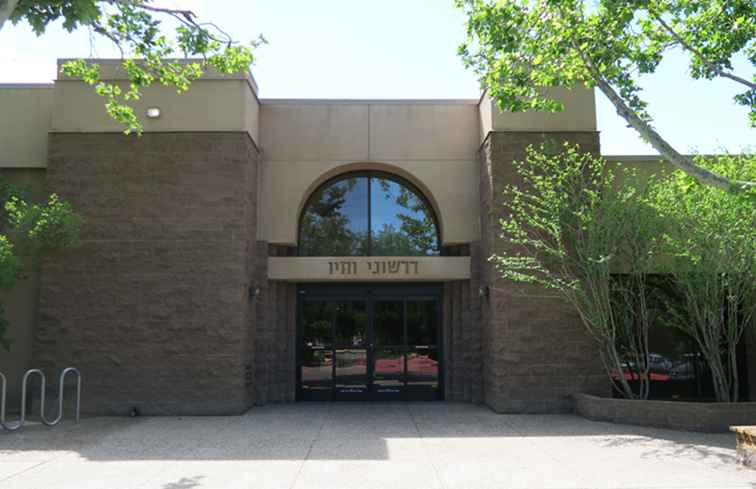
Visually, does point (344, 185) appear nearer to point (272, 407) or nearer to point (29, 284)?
point (272, 407)

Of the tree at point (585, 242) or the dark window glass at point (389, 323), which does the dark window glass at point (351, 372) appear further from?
the tree at point (585, 242)

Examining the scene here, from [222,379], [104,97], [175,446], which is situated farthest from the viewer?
[104,97]

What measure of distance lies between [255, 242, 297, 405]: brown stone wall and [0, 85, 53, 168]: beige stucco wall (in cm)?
528

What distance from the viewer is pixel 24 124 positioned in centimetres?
1359

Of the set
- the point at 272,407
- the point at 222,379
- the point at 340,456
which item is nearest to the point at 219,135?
the point at 222,379

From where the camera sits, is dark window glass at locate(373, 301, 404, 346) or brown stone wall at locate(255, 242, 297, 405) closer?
brown stone wall at locate(255, 242, 297, 405)

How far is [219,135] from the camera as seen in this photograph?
12.8 meters

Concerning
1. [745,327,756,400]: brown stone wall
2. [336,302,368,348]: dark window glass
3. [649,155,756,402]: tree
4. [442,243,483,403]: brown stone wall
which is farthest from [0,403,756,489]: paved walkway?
[745,327,756,400]: brown stone wall

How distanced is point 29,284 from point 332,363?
6.76 meters

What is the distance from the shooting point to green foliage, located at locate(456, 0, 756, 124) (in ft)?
29.5

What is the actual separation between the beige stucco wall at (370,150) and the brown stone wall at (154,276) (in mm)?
1168

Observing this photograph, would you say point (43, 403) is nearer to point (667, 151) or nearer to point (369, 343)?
point (369, 343)

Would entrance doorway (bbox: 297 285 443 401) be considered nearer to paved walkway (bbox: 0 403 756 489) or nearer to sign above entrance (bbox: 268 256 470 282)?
sign above entrance (bbox: 268 256 470 282)

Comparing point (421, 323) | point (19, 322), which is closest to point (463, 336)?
point (421, 323)
